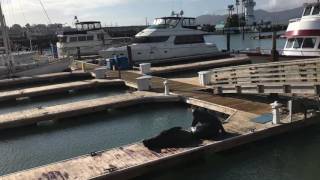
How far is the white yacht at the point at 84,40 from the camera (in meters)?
44.9

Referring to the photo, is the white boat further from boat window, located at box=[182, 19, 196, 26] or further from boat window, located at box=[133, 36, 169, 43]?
boat window, located at box=[182, 19, 196, 26]

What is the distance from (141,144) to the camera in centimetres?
1192

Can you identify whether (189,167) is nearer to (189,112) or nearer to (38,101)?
(189,112)

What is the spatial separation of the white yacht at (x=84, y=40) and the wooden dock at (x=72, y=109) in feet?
84.8

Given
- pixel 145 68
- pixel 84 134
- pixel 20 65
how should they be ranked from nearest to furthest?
pixel 84 134, pixel 145 68, pixel 20 65

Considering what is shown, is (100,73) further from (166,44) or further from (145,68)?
(166,44)

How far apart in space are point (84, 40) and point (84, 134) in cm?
3118

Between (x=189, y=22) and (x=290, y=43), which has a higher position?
(x=189, y=22)

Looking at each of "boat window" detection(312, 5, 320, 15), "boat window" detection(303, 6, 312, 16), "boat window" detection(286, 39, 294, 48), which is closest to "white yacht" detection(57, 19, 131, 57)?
"boat window" detection(286, 39, 294, 48)

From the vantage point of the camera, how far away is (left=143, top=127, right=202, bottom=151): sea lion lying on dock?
38.1 feet

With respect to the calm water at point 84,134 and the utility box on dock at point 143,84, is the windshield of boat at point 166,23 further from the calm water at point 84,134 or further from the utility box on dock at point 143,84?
the calm water at point 84,134

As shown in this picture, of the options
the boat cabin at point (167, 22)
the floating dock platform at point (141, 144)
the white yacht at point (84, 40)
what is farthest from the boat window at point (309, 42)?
the white yacht at point (84, 40)

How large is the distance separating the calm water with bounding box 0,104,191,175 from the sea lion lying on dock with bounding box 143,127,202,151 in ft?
11.5

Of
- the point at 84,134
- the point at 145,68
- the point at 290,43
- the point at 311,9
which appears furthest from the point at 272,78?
the point at 145,68
